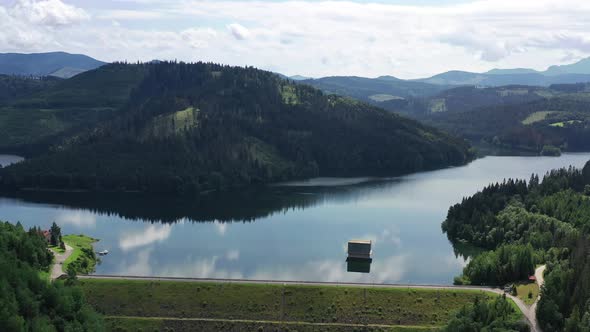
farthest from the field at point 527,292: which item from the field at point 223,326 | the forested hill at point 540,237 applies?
the field at point 223,326

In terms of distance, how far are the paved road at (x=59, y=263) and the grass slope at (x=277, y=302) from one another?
713 cm

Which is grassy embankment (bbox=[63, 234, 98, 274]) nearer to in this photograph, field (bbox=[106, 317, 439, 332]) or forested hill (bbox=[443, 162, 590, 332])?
field (bbox=[106, 317, 439, 332])

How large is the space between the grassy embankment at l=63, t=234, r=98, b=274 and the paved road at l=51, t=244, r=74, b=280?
0.63 meters

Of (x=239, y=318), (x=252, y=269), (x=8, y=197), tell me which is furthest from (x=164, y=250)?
(x=8, y=197)

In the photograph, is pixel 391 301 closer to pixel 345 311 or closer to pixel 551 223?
pixel 345 311

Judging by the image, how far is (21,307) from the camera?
72250mm

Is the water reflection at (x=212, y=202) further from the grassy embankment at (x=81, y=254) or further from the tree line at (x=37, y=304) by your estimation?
the tree line at (x=37, y=304)

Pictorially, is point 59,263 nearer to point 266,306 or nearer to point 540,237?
point 266,306

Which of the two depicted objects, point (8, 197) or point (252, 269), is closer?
point (252, 269)

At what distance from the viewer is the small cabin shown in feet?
359

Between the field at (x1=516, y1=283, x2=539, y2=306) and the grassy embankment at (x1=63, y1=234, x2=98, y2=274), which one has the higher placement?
the field at (x1=516, y1=283, x2=539, y2=306)

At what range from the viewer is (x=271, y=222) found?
143 meters

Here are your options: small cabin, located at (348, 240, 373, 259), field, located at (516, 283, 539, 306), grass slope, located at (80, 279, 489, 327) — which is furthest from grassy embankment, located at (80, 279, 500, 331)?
small cabin, located at (348, 240, 373, 259)

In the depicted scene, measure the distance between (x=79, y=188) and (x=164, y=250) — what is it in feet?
274
